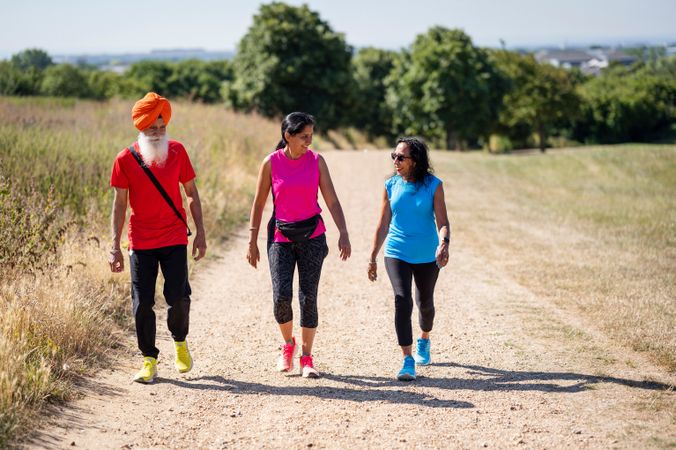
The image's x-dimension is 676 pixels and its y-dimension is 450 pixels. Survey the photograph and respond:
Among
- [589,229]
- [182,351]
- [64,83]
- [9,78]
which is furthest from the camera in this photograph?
[64,83]

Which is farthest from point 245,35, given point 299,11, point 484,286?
point 484,286

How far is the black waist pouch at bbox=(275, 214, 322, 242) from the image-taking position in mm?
5758

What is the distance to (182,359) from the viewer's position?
6.07 metres

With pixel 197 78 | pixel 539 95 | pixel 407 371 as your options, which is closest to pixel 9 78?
pixel 407 371

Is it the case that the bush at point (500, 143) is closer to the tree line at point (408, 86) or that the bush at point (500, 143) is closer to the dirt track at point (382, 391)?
the tree line at point (408, 86)

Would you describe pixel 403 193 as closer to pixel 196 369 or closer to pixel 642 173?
pixel 196 369

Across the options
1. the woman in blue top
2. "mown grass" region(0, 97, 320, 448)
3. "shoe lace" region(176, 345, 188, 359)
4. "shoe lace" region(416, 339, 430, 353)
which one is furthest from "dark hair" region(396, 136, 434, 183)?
"mown grass" region(0, 97, 320, 448)

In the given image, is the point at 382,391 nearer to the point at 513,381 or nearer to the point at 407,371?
the point at 407,371

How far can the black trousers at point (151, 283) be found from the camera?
224 inches

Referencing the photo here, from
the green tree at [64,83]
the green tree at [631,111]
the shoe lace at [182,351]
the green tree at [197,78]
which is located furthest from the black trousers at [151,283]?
the green tree at [197,78]

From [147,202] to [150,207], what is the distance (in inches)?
1.7

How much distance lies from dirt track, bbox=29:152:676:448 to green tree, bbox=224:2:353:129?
102ft

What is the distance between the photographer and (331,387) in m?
5.81

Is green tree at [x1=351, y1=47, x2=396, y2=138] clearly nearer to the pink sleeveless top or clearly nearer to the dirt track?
the dirt track
